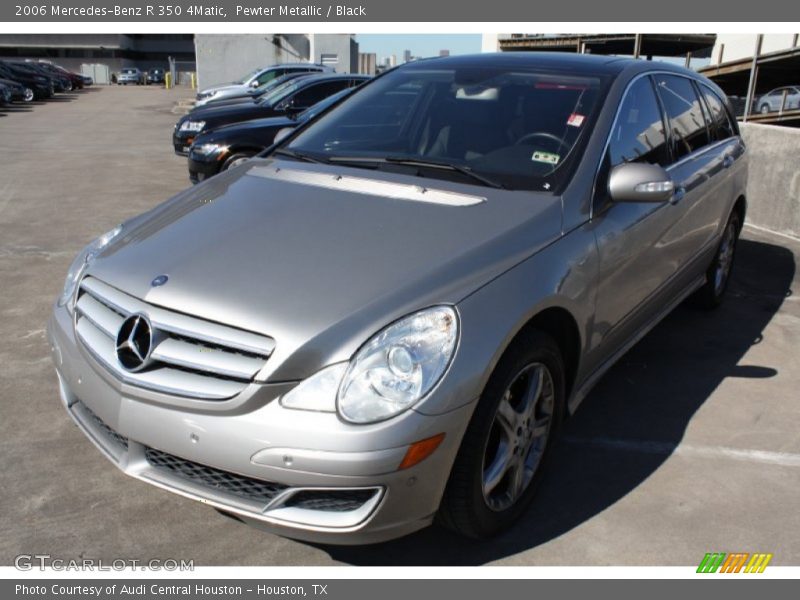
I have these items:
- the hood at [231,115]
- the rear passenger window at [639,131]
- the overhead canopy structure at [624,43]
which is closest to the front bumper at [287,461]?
the rear passenger window at [639,131]

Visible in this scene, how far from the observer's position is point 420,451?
7.83 feet

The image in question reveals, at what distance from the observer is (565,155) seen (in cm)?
343

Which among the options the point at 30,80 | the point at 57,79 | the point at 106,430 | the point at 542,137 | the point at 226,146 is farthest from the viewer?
the point at 57,79

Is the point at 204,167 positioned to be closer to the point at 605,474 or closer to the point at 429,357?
the point at 605,474

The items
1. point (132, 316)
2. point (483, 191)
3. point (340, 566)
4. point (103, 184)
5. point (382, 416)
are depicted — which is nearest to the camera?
point (382, 416)

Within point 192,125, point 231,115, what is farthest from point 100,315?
point 192,125

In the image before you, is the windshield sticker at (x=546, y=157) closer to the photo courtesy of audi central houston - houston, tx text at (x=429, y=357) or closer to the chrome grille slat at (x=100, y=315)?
the photo courtesy of audi central houston - houston, tx text at (x=429, y=357)

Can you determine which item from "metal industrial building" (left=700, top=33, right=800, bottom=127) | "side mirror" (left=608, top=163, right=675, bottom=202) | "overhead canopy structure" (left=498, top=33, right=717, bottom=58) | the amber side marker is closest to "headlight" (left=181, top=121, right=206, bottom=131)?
"side mirror" (left=608, top=163, right=675, bottom=202)

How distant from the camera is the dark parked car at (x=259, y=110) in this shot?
11.0 metres

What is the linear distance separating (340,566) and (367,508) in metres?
0.54

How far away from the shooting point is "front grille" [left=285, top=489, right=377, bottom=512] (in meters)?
2.41

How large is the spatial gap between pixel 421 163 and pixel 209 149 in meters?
5.58
